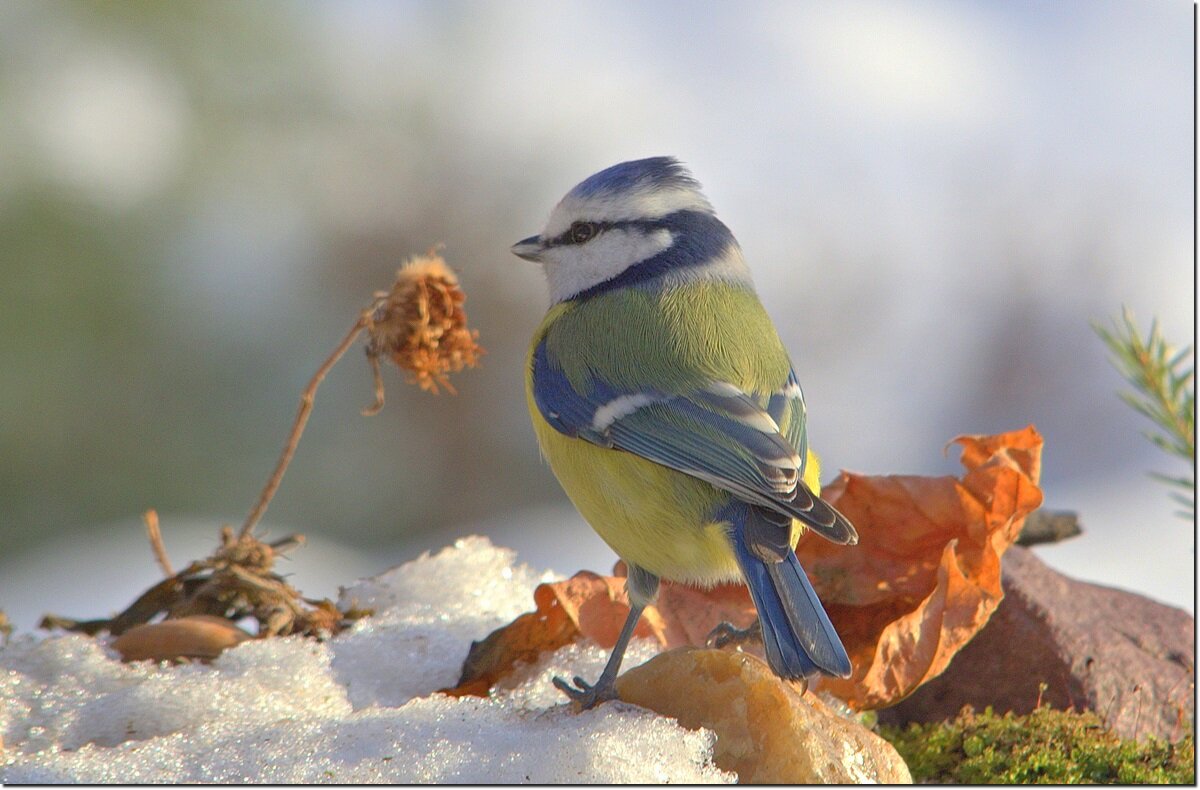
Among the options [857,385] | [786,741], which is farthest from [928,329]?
[786,741]

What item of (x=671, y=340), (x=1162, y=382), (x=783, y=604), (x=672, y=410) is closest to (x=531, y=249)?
(x=671, y=340)

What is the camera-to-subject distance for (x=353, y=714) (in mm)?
1501

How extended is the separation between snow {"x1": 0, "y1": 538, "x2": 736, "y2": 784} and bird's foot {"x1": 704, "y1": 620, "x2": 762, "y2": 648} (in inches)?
4.2

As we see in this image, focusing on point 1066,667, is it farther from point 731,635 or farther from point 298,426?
point 298,426

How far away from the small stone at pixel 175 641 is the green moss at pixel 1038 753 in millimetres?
992

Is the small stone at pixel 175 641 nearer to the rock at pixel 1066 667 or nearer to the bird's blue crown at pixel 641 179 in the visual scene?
the bird's blue crown at pixel 641 179

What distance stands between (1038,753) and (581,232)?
3.57ft

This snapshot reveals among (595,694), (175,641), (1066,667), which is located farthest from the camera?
(1066,667)

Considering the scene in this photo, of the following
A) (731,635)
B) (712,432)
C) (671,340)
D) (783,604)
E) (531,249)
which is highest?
(531,249)

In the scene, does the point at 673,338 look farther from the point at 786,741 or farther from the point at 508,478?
the point at 508,478

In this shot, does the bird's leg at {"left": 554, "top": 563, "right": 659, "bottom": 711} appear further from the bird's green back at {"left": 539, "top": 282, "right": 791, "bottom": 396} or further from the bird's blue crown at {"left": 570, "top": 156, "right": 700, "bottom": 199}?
the bird's blue crown at {"left": 570, "top": 156, "right": 700, "bottom": 199}

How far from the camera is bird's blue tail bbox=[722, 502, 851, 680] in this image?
138 centimetres

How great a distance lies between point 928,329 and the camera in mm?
4629

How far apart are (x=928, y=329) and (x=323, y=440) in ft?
7.68
